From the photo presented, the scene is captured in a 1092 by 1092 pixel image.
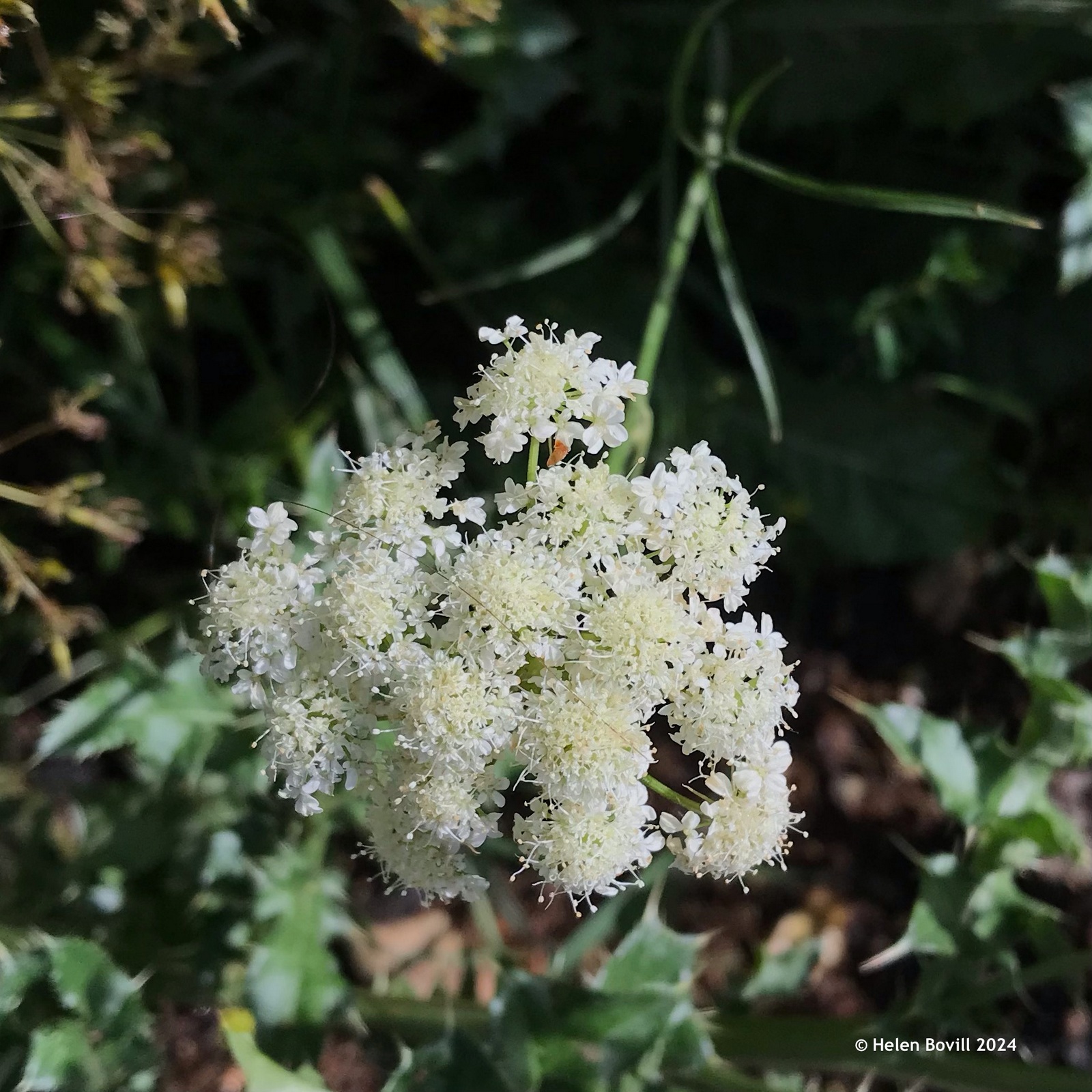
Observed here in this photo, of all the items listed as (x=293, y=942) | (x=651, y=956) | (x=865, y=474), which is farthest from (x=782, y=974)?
(x=865, y=474)

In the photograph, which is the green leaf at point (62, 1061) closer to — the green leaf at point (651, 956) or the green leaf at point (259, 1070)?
the green leaf at point (259, 1070)

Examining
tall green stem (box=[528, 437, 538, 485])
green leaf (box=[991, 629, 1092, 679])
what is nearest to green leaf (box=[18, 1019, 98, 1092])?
tall green stem (box=[528, 437, 538, 485])

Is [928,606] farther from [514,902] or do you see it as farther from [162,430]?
[162,430]

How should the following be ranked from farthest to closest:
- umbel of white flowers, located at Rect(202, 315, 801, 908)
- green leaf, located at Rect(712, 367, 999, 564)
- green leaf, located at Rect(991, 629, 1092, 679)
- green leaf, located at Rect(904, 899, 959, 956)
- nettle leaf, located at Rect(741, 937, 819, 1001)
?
green leaf, located at Rect(712, 367, 999, 564)
nettle leaf, located at Rect(741, 937, 819, 1001)
green leaf, located at Rect(991, 629, 1092, 679)
green leaf, located at Rect(904, 899, 959, 956)
umbel of white flowers, located at Rect(202, 315, 801, 908)

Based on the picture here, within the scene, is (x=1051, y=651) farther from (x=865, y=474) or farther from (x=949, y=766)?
(x=865, y=474)

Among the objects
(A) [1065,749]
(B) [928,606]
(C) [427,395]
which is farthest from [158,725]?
(B) [928,606]

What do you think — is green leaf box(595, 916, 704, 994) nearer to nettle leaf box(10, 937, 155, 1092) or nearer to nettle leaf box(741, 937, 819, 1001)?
nettle leaf box(741, 937, 819, 1001)

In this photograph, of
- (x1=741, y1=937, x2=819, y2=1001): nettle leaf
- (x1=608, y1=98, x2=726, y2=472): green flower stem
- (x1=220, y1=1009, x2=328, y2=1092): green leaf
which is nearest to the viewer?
(x1=220, y1=1009, x2=328, y2=1092): green leaf

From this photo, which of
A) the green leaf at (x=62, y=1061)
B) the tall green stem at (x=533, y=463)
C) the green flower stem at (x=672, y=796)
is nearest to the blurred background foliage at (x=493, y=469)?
the green leaf at (x=62, y=1061)
